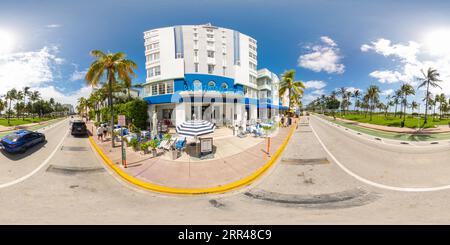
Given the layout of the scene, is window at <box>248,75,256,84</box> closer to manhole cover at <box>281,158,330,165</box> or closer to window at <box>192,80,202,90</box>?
window at <box>192,80,202,90</box>

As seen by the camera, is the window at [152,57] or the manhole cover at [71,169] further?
the window at [152,57]

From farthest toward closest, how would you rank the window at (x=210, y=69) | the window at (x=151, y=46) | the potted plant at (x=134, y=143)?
1. the window at (x=210, y=69)
2. the window at (x=151, y=46)
3. the potted plant at (x=134, y=143)

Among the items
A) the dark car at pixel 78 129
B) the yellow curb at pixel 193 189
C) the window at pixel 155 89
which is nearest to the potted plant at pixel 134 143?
the yellow curb at pixel 193 189

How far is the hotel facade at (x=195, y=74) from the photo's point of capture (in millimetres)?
25594

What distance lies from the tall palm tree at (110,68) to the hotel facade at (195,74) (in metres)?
11.0

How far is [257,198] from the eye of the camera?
231 inches

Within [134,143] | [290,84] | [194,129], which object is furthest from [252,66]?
[134,143]

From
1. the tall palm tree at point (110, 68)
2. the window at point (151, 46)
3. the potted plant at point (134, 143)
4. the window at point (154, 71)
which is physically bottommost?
the potted plant at point (134, 143)

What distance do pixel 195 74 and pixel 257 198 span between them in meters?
23.6

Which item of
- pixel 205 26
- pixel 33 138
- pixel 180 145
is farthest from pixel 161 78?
pixel 180 145

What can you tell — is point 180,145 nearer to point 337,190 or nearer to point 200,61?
point 337,190

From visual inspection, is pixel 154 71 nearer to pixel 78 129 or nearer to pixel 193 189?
pixel 78 129

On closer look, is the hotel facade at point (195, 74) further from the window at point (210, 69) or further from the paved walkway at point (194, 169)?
the paved walkway at point (194, 169)
